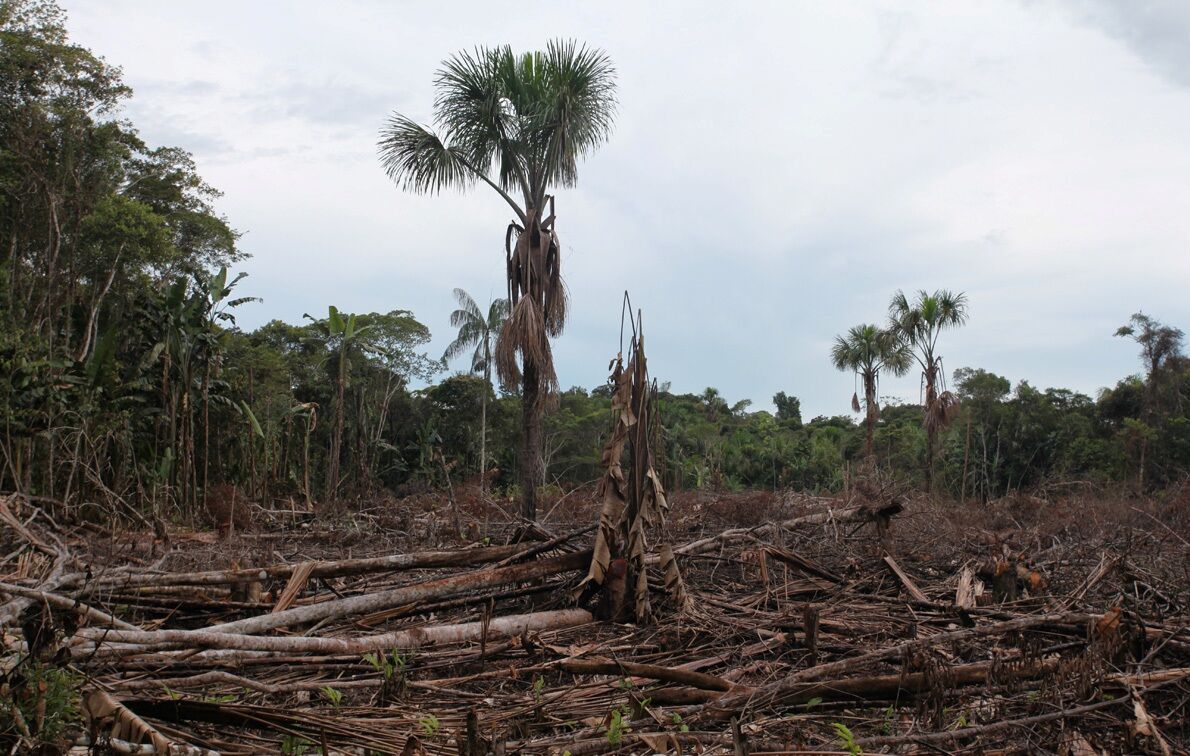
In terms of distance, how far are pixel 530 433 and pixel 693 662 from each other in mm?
9080

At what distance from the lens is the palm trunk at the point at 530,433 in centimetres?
1287

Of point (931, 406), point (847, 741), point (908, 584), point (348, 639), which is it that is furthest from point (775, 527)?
point (931, 406)

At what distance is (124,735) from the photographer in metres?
3.07

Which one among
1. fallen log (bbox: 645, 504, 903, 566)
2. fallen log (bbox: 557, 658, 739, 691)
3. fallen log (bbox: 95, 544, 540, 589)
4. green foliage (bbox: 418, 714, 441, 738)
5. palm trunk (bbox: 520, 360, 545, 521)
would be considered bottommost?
green foliage (bbox: 418, 714, 441, 738)

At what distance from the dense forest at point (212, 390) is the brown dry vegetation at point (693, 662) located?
262 centimetres

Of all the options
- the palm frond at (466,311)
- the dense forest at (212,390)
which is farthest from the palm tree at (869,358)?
the palm frond at (466,311)

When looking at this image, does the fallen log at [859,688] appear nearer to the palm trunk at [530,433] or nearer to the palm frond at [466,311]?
the palm trunk at [530,433]

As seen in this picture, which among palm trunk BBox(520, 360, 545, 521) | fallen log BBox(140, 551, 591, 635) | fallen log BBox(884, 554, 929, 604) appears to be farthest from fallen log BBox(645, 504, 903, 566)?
palm trunk BBox(520, 360, 545, 521)

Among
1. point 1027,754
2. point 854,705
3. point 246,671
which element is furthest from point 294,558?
point 1027,754

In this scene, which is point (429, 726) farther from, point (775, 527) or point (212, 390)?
point (212, 390)

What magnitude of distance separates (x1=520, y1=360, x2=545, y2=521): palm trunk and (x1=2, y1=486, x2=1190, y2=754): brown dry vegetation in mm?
5463

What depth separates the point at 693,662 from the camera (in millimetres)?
4684

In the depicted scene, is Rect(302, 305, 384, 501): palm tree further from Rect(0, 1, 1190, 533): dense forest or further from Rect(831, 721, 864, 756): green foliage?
Rect(831, 721, 864, 756): green foliage

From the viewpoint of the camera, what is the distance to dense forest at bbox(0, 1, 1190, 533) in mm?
13477
